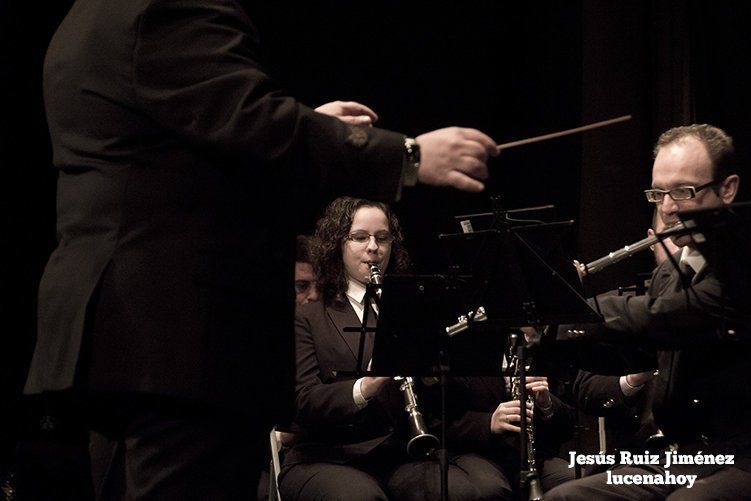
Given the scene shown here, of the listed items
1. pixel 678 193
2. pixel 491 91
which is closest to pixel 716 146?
pixel 678 193

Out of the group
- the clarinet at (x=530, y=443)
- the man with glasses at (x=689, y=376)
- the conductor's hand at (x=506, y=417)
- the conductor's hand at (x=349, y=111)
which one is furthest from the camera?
the conductor's hand at (x=506, y=417)

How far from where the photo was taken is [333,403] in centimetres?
361

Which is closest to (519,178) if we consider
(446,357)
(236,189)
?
(446,357)

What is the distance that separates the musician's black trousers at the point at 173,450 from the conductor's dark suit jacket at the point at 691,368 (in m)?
1.23

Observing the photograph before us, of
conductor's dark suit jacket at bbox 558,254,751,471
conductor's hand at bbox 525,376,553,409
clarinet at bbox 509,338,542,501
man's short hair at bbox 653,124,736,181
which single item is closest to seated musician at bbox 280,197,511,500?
clarinet at bbox 509,338,542,501

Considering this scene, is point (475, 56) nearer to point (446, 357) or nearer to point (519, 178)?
point (519, 178)

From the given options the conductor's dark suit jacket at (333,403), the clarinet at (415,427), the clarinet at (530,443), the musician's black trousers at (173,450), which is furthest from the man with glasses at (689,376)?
the musician's black trousers at (173,450)

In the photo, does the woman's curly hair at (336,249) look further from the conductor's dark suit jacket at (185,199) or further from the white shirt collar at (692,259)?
the conductor's dark suit jacket at (185,199)

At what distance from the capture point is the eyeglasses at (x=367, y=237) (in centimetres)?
421

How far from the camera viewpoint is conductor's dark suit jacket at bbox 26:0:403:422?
1572mm

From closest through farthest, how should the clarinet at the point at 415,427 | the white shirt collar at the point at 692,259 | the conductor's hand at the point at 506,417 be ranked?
1. the white shirt collar at the point at 692,259
2. the clarinet at the point at 415,427
3. the conductor's hand at the point at 506,417

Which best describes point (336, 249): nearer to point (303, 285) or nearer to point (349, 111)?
point (303, 285)

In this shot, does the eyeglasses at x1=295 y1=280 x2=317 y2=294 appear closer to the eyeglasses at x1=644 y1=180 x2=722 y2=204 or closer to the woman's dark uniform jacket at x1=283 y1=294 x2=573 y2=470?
the woman's dark uniform jacket at x1=283 y1=294 x2=573 y2=470

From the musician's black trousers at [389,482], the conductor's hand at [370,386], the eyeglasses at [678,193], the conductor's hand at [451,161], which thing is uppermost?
the conductor's hand at [451,161]
